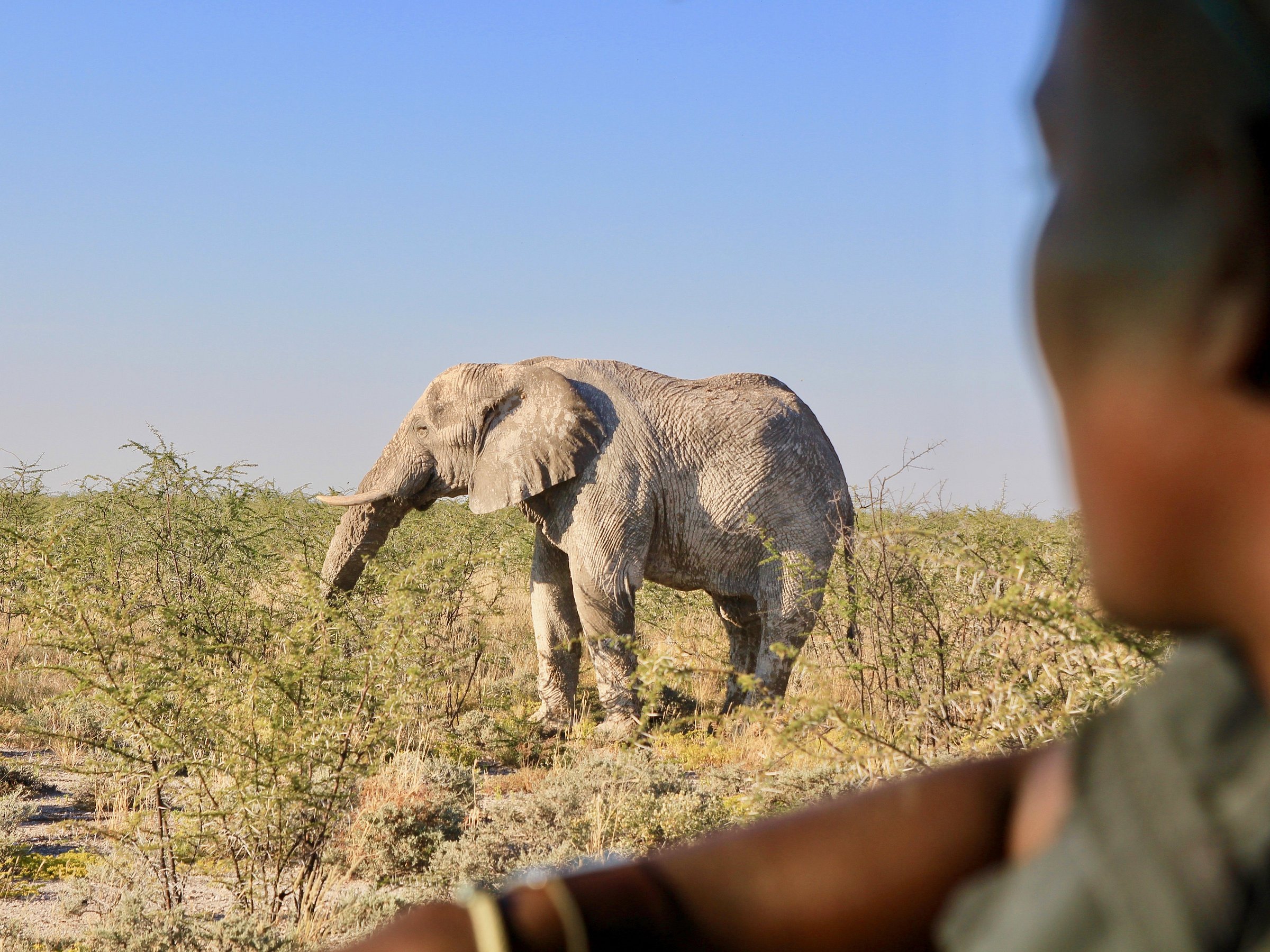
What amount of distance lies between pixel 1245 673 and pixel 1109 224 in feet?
0.58

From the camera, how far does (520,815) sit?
225 inches

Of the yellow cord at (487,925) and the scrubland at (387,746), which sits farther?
the scrubland at (387,746)

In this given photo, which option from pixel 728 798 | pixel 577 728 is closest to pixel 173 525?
pixel 577 728

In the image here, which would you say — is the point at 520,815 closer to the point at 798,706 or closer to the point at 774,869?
the point at 798,706

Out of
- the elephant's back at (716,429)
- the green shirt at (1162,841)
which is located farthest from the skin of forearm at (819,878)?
the elephant's back at (716,429)

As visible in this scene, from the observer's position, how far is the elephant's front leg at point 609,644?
7750 millimetres

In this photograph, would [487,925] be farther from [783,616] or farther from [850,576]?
[783,616]

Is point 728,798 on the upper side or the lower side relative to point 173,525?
lower

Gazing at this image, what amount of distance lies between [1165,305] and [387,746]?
5.14m

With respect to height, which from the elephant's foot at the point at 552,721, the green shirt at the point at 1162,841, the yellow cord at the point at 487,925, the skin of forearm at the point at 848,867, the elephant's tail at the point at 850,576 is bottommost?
the elephant's foot at the point at 552,721

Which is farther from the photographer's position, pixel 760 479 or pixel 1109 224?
pixel 760 479

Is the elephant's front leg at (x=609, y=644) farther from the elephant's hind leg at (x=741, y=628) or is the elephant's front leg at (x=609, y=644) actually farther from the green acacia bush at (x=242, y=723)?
the green acacia bush at (x=242, y=723)

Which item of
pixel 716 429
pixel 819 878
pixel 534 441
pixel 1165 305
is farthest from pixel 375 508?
pixel 1165 305

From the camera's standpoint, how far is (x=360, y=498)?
8.17 meters
